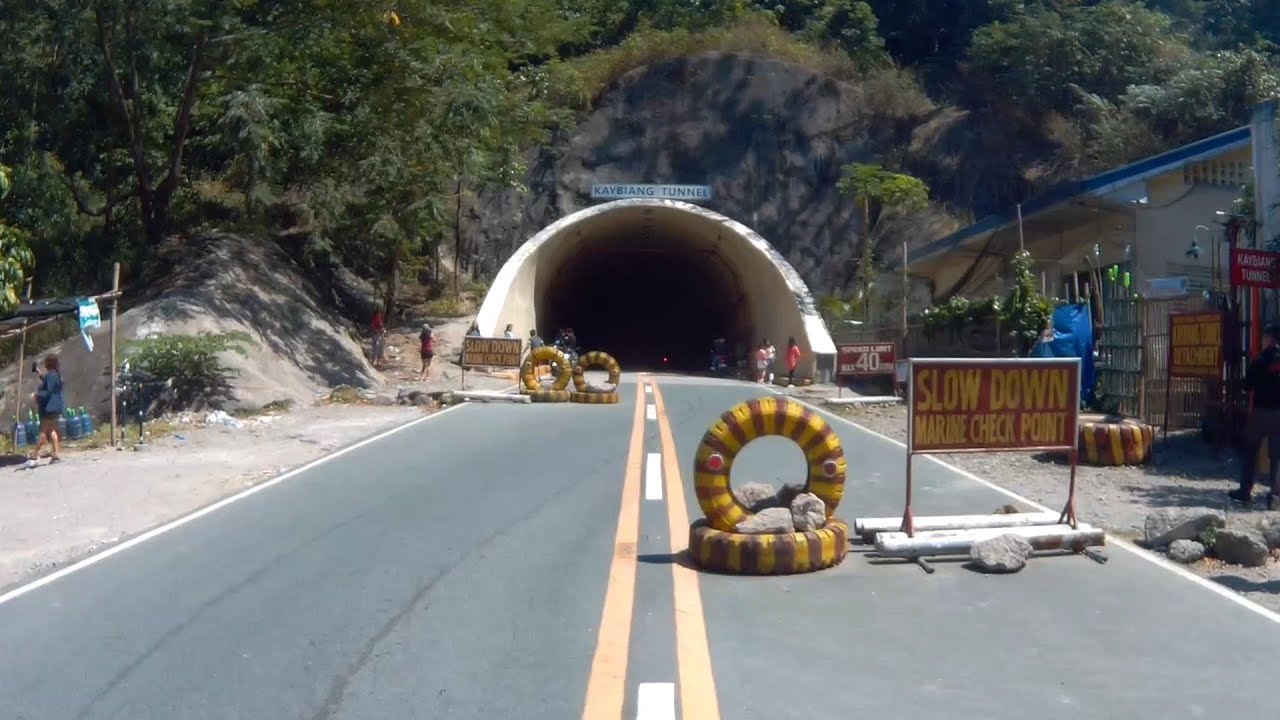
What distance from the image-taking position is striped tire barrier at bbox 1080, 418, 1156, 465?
15070 mm

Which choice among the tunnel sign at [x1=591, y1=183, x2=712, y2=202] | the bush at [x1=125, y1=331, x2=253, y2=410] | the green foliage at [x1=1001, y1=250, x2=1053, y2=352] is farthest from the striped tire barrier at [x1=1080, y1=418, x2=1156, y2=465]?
the tunnel sign at [x1=591, y1=183, x2=712, y2=202]

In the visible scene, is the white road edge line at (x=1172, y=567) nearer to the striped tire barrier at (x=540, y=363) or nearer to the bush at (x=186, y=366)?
the striped tire barrier at (x=540, y=363)

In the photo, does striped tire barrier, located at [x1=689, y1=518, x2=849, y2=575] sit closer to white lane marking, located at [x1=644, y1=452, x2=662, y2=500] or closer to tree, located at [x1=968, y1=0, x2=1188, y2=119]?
white lane marking, located at [x1=644, y1=452, x2=662, y2=500]

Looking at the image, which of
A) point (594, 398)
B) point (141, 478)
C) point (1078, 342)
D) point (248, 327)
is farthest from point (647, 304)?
point (141, 478)

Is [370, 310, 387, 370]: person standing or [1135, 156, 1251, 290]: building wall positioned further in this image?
[370, 310, 387, 370]: person standing

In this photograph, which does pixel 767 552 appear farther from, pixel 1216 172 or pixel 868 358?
pixel 1216 172

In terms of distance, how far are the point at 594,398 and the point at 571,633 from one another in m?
18.1

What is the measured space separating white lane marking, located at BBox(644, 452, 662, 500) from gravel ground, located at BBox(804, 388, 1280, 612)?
381 cm

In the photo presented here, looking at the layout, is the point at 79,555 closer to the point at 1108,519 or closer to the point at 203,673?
the point at 203,673

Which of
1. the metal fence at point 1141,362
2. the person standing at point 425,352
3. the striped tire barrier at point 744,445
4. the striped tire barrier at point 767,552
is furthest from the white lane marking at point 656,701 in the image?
the person standing at point 425,352

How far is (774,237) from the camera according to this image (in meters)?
47.2

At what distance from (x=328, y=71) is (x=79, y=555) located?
21885mm

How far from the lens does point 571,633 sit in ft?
23.1

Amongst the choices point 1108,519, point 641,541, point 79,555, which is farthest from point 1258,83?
point 79,555
